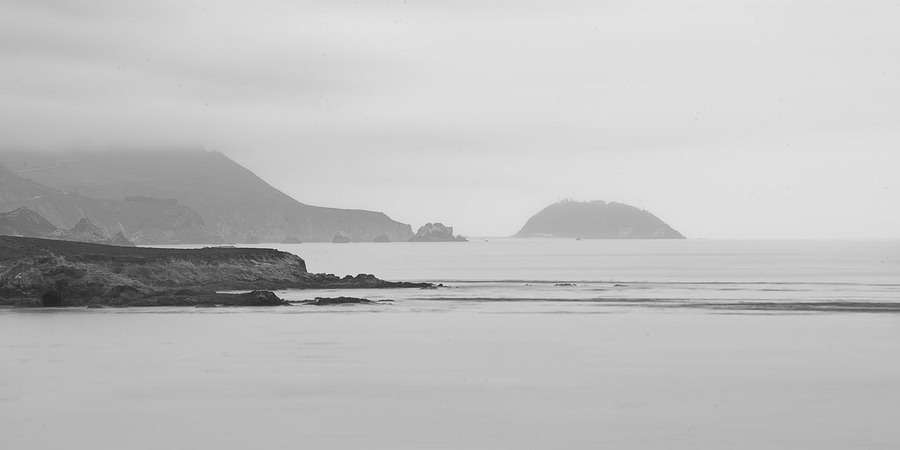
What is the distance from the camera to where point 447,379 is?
33.9 m

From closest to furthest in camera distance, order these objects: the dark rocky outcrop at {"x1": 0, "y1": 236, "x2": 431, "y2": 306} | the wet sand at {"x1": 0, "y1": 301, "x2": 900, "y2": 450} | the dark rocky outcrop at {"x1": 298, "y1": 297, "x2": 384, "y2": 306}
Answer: the wet sand at {"x1": 0, "y1": 301, "x2": 900, "y2": 450} < the dark rocky outcrop at {"x1": 0, "y1": 236, "x2": 431, "y2": 306} < the dark rocky outcrop at {"x1": 298, "y1": 297, "x2": 384, "y2": 306}

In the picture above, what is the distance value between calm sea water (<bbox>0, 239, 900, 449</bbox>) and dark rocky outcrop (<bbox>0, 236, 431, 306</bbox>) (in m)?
5.70

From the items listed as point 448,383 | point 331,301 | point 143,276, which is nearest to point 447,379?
point 448,383

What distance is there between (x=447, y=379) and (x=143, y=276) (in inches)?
2112

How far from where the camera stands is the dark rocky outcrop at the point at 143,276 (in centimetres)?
6919

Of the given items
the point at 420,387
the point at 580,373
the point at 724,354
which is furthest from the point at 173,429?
the point at 724,354

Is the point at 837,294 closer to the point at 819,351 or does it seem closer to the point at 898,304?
the point at 898,304

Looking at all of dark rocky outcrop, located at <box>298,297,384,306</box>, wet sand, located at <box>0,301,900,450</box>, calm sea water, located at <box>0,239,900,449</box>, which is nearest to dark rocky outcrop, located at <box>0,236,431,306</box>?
dark rocky outcrop, located at <box>298,297,384,306</box>

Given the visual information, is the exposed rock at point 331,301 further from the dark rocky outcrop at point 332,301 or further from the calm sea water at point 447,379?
the calm sea water at point 447,379

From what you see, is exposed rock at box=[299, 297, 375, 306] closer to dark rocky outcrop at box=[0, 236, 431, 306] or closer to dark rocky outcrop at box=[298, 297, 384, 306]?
dark rocky outcrop at box=[298, 297, 384, 306]

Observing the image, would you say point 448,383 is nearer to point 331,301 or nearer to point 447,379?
point 447,379

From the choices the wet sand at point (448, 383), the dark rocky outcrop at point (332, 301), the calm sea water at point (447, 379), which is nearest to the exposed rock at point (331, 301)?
the dark rocky outcrop at point (332, 301)

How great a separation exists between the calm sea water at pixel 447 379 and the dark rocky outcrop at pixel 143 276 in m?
5.70

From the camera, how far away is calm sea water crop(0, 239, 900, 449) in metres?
24.0
